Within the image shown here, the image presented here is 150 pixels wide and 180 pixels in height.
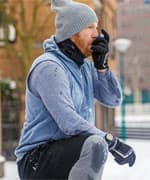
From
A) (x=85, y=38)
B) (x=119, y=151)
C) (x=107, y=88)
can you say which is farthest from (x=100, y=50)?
(x=119, y=151)

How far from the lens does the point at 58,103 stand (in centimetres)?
222

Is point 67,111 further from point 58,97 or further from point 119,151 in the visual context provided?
point 119,151

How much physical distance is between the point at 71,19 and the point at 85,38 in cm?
10

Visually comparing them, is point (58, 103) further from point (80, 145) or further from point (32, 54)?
point (32, 54)

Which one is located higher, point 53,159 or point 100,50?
point 100,50

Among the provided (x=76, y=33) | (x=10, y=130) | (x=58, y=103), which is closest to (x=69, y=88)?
(x=58, y=103)

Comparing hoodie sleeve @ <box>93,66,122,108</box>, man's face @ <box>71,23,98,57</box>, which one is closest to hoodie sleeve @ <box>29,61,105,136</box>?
man's face @ <box>71,23,98,57</box>

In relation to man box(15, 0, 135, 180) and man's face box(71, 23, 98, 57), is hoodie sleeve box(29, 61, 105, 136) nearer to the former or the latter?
man box(15, 0, 135, 180)

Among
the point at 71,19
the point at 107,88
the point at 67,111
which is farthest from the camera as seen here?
the point at 107,88

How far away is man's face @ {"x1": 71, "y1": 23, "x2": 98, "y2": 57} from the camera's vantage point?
92.7 inches

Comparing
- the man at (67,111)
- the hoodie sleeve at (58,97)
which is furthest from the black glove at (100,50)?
the hoodie sleeve at (58,97)

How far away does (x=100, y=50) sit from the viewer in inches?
94.0

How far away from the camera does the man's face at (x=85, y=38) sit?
2.36 m

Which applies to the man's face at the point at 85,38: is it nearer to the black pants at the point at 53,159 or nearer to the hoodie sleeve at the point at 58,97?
the hoodie sleeve at the point at 58,97
